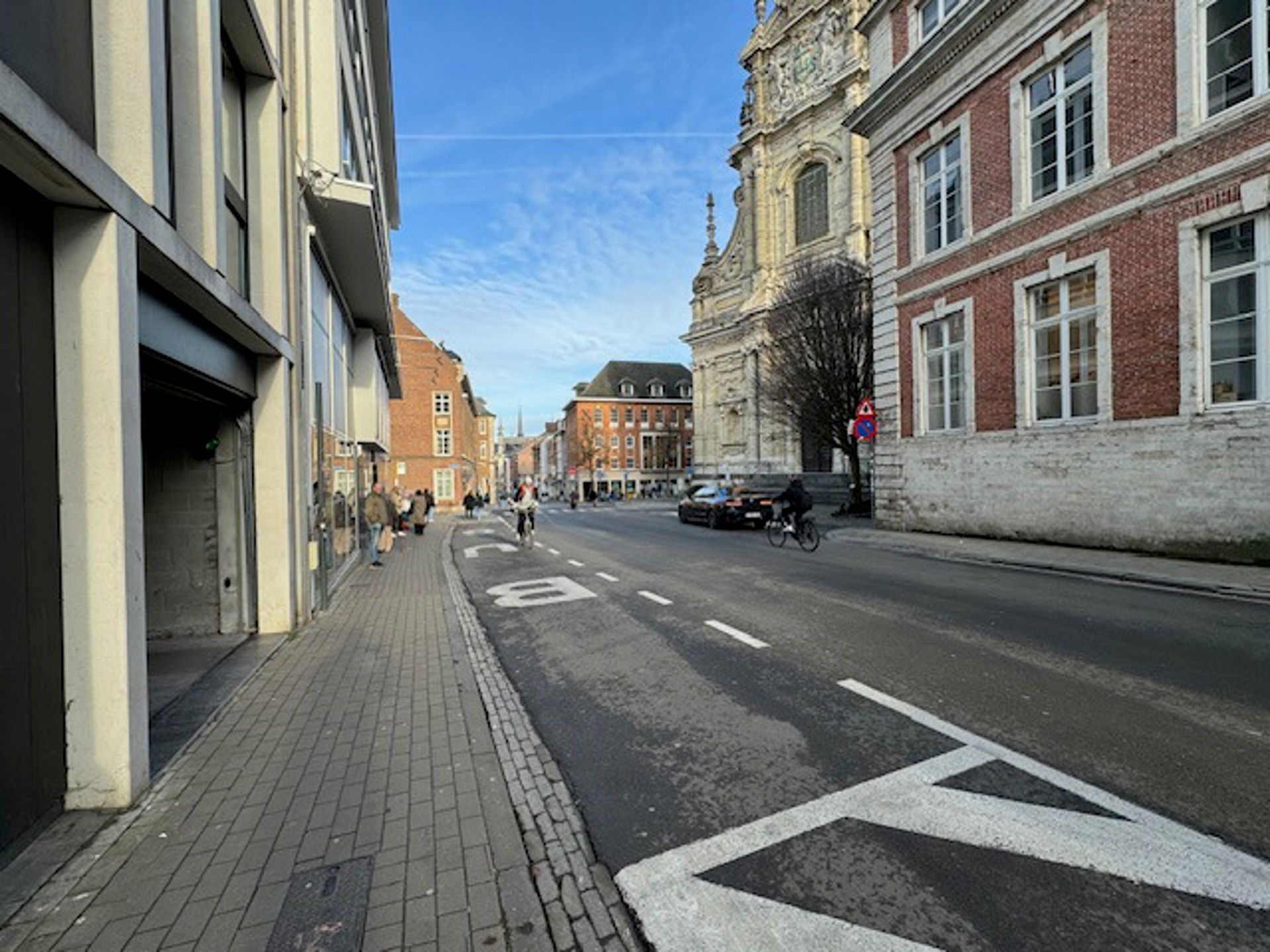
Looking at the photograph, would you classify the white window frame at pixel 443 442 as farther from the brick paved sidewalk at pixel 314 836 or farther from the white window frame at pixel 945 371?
the brick paved sidewalk at pixel 314 836

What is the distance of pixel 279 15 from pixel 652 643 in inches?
343

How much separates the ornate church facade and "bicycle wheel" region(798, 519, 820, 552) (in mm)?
21562

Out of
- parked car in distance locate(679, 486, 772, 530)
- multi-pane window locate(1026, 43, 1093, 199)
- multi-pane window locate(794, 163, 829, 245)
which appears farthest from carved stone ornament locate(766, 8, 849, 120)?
parked car in distance locate(679, 486, 772, 530)

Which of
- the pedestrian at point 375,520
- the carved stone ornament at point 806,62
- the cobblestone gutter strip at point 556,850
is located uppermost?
the carved stone ornament at point 806,62

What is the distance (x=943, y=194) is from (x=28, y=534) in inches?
754

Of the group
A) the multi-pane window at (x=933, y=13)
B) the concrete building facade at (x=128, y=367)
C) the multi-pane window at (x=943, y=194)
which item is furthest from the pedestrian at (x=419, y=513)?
the multi-pane window at (x=933, y=13)

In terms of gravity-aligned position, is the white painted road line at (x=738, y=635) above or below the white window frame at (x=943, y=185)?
below

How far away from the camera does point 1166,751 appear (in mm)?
3535

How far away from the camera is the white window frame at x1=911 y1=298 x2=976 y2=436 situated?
15.2 metres

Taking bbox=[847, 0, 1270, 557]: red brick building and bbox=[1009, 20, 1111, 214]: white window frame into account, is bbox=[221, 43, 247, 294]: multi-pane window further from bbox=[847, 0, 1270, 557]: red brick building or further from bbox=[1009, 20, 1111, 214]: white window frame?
bbox=[1009, 20, 1111, 214]: white window frame

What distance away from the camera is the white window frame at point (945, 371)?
15188mm

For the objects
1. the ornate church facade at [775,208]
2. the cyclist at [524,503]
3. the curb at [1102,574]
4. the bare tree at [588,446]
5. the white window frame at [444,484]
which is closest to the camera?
the curb at [1102,574]

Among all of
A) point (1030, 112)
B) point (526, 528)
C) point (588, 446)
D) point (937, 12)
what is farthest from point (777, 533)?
point (588, 446)

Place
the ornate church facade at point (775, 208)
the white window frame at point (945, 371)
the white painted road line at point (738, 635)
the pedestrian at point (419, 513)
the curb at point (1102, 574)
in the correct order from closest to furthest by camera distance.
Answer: the white painted road line at point (738, 635) → the curb at point (1102, 574) → the white window frame at point (945, 371) → the pedestrian at point (419, 513) → the ornate church facade at point (775, 208)
